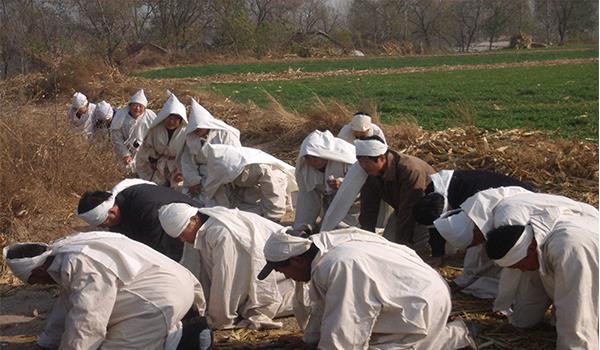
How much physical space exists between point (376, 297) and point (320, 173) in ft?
10.6

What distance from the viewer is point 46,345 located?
4.79m

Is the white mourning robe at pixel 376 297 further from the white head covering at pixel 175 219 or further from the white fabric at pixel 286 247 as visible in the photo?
the white head covering at pixel 175 219

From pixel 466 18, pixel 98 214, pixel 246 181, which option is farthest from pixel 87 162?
pixel 466 18

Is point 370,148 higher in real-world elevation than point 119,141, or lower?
higher

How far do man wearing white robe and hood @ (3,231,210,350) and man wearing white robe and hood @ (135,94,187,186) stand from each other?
4218 mm

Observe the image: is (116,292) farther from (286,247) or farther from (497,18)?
(497,18)

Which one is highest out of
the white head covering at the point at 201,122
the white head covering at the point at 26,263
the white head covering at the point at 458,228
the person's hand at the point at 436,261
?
the white head covering at the point at 201,122

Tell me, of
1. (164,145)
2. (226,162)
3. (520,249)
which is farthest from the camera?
(164,145)

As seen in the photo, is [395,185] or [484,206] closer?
[484,206]

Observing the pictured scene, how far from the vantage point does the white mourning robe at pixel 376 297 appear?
3740 millimetres

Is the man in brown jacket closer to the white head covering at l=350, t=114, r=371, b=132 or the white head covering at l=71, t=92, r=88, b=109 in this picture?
the white head covering at l=350, t=114, r=371, b=132

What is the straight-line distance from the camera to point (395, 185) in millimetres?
6168

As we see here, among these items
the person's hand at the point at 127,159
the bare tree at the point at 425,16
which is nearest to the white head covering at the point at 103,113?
the person's hand at the point at 127,159

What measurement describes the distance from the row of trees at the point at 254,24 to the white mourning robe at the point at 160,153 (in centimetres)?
1312
